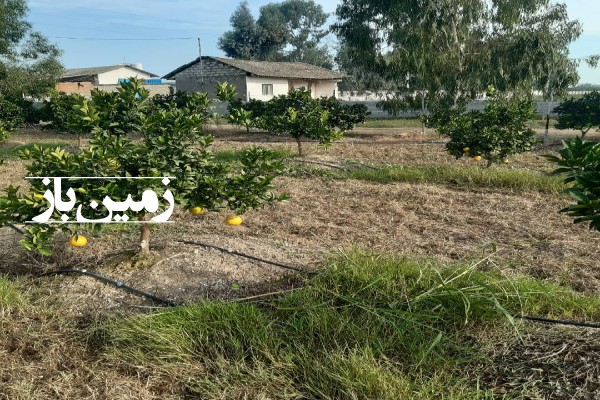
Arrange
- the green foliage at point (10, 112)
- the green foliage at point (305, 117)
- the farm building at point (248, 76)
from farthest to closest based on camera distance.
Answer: the farm building at point (248, 76)
the green foliage at point (10, 112)
the green foliage at point (305, 117)

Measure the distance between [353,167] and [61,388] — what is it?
26.7ft

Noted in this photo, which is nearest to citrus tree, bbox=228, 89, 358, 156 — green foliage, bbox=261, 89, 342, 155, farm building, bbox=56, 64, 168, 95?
green foliage, bbox=261, 89, 342, 155

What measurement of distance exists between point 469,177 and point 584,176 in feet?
21.4

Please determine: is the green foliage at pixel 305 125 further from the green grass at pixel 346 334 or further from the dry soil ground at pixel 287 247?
the green grass at pixel 346 334

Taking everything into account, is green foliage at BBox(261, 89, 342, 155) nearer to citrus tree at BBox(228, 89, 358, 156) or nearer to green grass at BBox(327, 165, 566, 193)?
citrus tree at BBox(228, 89, 358, 156)

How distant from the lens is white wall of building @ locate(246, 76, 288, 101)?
1103 inches

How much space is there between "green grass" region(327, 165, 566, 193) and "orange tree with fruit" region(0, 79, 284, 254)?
5139 mm

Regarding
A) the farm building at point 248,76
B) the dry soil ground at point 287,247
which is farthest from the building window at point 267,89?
the dry soil ground at point 287,247

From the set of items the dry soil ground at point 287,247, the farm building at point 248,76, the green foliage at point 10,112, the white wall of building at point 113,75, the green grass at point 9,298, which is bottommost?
the dry soil ground at point 287,247

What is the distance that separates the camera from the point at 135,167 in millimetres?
3725

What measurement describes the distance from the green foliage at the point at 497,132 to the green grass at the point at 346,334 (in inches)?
243

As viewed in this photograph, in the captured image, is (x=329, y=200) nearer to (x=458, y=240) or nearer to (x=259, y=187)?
(x=458, y=240)

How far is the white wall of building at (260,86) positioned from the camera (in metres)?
28.0

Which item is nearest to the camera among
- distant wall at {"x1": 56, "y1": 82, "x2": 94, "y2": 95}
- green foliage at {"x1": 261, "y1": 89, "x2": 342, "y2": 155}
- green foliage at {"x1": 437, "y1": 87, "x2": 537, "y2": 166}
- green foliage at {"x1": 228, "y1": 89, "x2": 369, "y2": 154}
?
green foliage at {"x1": 437, "y1": 87, "x2": 537, "y2": 166}
